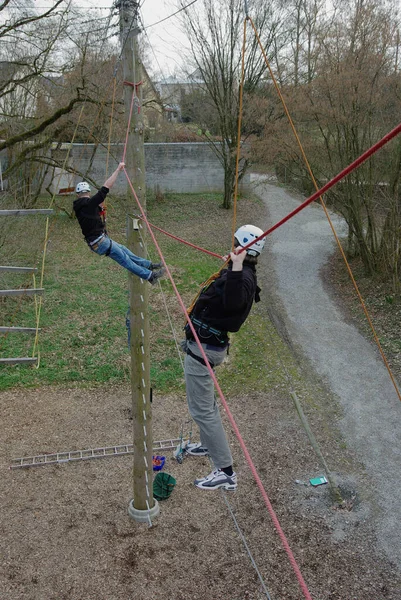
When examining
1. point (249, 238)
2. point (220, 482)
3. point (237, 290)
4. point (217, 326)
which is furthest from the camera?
point (220, 482)

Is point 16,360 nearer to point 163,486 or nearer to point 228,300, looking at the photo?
point 163,486

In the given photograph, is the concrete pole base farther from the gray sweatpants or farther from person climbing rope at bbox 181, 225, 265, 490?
the gray sweatpants

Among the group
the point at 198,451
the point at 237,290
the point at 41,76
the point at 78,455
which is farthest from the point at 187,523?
the point at 41,76

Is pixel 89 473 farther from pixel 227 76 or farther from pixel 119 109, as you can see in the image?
pixel 227 76

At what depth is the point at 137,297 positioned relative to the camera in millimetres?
4625

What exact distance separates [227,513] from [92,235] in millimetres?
3085

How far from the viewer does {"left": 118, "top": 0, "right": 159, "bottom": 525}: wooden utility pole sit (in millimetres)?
4344

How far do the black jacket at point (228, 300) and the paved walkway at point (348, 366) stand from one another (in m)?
2.80

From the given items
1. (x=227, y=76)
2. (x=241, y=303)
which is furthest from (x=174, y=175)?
(x=241, y=303)

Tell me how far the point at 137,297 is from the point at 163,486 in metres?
2.15

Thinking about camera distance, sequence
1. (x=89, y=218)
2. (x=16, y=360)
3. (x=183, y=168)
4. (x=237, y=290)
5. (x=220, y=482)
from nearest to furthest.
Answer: (x=237, y=290), (x=220, y=482), (x=89, y=218), (x=16, y=360), (x=183, y=168)

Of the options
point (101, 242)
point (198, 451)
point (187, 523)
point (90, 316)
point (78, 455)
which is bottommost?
point (78, 455)

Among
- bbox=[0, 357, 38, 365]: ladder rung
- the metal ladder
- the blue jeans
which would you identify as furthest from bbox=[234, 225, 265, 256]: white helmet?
Result: bbox=[0, 357, 38, 365]: ladder rung

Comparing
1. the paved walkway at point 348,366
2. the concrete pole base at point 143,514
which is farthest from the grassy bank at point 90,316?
the concrete pole base at point 143,514
